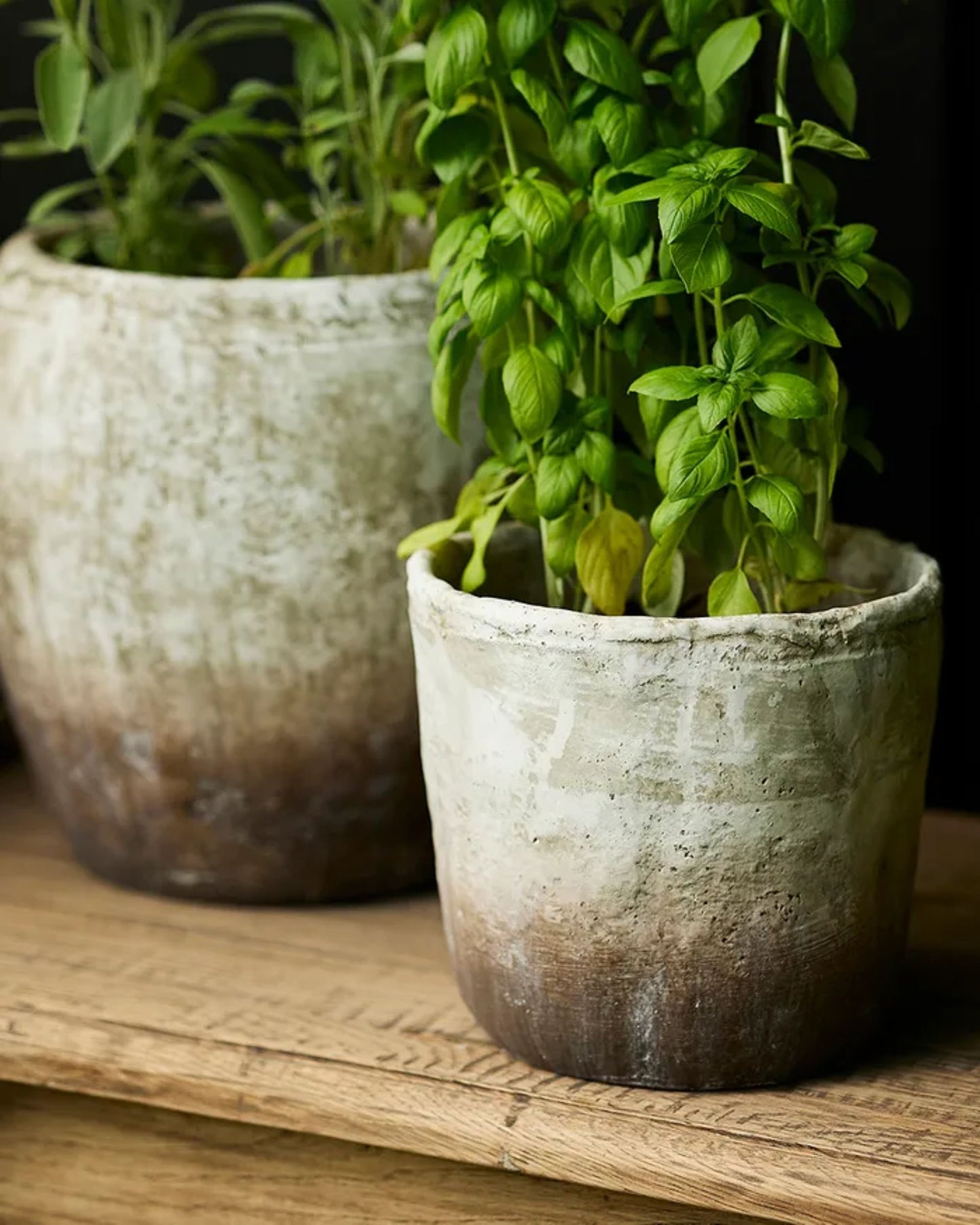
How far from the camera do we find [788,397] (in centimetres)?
84

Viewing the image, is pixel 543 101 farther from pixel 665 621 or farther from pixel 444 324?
pixel 665 621

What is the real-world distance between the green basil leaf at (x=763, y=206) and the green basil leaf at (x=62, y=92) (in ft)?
1.62

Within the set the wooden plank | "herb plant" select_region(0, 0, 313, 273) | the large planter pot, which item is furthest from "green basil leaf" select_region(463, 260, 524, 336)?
the wooden plank

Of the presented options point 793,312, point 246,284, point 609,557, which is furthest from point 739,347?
point 246,284

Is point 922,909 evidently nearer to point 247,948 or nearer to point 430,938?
point 430,938

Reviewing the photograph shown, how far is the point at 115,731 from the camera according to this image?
117 cm

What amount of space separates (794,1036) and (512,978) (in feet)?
0.49

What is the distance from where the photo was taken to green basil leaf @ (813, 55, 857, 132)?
3.10ft

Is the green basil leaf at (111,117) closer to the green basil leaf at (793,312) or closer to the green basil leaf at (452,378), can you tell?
the green basil leaf at (452,378)

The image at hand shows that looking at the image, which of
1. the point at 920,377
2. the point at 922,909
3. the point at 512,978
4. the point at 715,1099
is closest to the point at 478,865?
the point at 512,978

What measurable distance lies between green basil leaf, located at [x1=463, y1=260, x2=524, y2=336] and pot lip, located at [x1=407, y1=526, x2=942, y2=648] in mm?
140

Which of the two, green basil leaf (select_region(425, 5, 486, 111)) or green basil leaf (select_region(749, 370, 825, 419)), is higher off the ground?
green basil leaf (select_region(425, 5, 486, 111))

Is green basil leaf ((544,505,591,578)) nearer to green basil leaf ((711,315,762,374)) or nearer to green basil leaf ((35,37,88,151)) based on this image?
green basil leaf ((711,315,762,374))

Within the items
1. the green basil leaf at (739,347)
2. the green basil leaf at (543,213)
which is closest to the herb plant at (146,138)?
the green basil leaf at (543,213)
